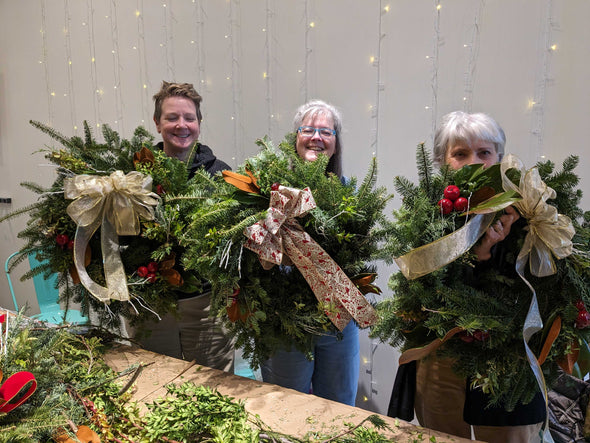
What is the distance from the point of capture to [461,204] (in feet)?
3.44

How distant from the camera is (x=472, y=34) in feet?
6.74

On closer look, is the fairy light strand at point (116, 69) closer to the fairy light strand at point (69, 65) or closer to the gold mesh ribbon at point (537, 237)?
the fairy light strand at point (69, 65)

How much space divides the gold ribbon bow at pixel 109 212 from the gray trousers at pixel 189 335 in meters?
0.35

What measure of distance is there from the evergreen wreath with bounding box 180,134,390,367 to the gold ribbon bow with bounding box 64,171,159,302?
0.25 meters

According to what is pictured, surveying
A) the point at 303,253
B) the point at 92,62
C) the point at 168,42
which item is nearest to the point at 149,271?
the point at 303,253

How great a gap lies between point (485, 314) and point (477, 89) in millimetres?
1432

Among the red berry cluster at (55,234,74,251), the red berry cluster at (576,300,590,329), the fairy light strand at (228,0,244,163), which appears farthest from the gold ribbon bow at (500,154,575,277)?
the fairy light strand at (228,0,244,163)

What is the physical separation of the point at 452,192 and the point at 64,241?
127 cm

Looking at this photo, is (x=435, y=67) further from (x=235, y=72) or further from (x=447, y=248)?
(x=447, y=248)

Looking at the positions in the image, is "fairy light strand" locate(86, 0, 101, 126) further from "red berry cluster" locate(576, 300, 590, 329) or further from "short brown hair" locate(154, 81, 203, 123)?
"red berry cluster" locate(576, 300, 590, 329)

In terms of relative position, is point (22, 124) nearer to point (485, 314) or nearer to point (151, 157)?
point (151, 157)

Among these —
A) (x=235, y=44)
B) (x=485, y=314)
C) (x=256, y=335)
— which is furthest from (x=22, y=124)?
(x=485, y=314)

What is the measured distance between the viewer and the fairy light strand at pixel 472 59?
203 centimetres

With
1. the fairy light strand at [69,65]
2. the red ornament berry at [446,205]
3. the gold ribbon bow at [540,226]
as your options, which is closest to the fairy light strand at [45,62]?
the fairy light strand at [69,65]
